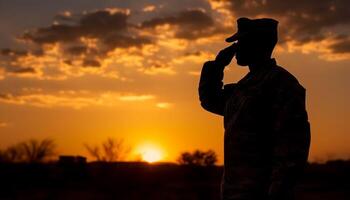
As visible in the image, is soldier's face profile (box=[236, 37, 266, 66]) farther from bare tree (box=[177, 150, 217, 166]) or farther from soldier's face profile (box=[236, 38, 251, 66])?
bare tree (box=[177, 150, 217, 166])

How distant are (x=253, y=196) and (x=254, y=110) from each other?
592 mm

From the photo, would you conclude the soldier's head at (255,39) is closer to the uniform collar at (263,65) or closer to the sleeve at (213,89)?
the uniform collar at (263,65)

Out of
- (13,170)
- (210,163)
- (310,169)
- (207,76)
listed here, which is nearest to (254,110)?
(207,76)

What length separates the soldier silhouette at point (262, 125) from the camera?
4539mm

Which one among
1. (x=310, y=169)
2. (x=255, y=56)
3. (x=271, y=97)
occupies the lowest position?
(x=271, y=97)

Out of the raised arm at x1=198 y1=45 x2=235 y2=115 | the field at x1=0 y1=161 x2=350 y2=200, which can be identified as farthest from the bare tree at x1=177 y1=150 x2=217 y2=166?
the raised arm at x1=198 y1=45 x2=235 y2=115

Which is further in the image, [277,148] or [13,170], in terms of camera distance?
[13,170]

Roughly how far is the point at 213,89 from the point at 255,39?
65cm

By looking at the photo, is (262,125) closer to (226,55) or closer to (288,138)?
(288,138)

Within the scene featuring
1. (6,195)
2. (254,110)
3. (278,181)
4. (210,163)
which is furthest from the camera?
(210,163)

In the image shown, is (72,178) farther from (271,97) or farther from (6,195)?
(271,97)

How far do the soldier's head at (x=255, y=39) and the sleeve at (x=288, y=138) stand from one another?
0.40m

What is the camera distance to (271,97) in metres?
4.82

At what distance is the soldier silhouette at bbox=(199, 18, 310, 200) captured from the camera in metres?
4.54
